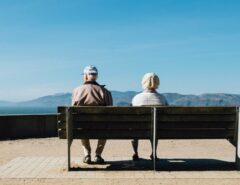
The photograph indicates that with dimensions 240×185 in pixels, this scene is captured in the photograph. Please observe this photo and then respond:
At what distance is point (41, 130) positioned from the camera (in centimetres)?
1367

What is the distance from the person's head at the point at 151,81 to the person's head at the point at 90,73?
86 cm

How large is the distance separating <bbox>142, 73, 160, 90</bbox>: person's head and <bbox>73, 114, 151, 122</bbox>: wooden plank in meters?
0.93

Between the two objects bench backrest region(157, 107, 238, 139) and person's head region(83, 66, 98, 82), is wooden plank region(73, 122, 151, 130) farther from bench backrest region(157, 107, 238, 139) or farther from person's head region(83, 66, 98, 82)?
person's head region(83, 66, 98, 82)

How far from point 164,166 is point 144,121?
0.98 metres

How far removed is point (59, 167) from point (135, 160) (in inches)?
59.1

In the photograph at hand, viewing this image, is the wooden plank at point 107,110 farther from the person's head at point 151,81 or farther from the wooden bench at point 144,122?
the person's head at point 151,81

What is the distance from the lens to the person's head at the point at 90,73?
780 centimetres

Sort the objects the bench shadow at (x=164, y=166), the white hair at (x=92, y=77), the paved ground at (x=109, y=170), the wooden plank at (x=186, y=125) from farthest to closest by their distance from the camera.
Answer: the white hair at (x=92, y=77) < the bench shadow at (x=164, y=166) < the wooden plank at (x=186, y=125) < the paved ground at (x=109, y=170)

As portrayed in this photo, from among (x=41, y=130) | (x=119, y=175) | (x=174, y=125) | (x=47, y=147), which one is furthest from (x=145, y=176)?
(x=41, y=130)

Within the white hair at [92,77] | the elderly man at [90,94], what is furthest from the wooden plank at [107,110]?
the white hair at [92,77]

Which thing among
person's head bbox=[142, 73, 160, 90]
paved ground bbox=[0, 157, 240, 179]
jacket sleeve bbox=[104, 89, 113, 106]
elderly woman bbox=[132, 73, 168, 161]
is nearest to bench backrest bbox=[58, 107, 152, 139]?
paved ground bbox=[0, 157, 240, 179]

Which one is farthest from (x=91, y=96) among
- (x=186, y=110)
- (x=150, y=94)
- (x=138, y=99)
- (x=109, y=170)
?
(x=186, y=110)

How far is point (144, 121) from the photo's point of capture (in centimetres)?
715

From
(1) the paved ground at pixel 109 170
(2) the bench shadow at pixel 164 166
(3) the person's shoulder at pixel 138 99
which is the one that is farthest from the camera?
(3) the person's shoulder at pixel 138 99
